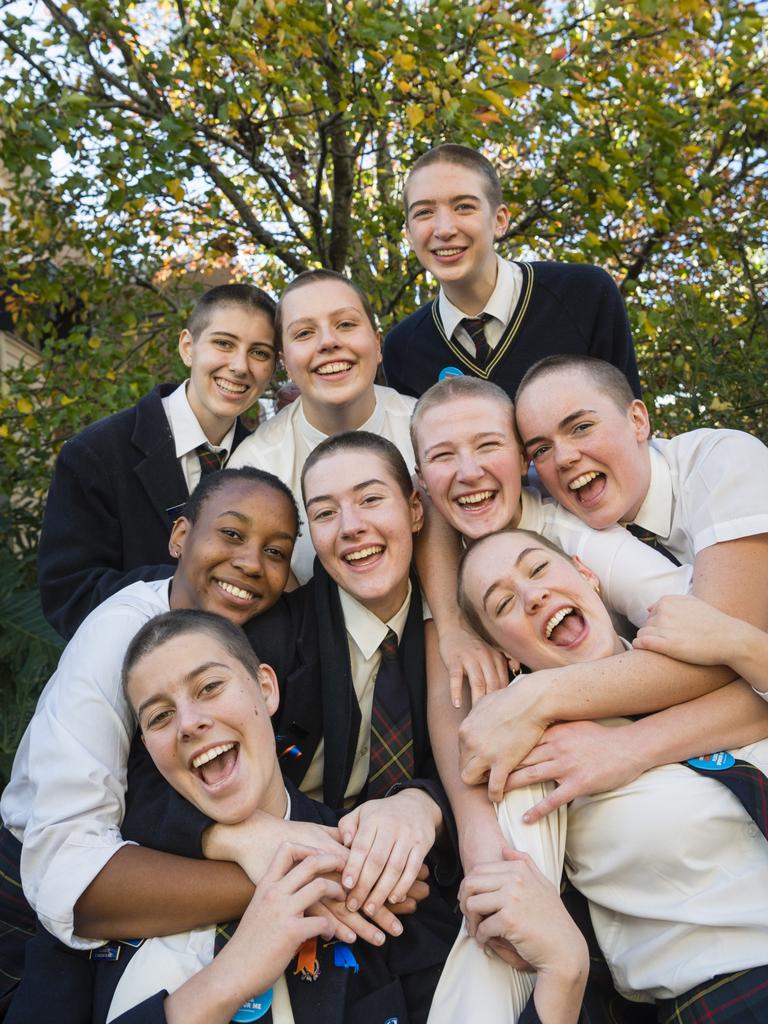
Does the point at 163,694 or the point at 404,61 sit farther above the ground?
the point at 404,61

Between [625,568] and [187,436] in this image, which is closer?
[625,568]

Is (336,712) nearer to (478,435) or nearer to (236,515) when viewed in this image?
(236,515)

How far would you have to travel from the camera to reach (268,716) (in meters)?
2.34

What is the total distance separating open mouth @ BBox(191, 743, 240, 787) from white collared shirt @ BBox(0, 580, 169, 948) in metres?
0.23

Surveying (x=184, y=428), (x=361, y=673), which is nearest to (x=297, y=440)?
(x=184, y=428)

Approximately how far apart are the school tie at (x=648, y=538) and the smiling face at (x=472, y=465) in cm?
33

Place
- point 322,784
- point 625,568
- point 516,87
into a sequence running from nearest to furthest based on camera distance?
point 625,568 < point 322,784 < point 516,87

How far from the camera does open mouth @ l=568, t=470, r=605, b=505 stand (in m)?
2.68

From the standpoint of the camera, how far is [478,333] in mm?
3773

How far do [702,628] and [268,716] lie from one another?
1056 millimetres

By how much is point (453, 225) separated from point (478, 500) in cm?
144

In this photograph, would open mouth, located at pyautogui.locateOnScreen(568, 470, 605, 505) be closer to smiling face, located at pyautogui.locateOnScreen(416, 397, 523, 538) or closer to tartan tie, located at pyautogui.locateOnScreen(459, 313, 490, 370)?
smiling face, located at pyautogui.locateOnScreen(416, 397, 523, 538)

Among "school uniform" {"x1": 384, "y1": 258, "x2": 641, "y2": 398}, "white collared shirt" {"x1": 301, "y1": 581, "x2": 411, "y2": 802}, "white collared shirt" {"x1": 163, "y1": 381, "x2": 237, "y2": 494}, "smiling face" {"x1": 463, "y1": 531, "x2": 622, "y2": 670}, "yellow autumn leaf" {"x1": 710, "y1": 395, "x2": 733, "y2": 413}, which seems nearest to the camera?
"smiling face" {"x1": 463, "y1": 531, "x2": 622, "y2": 670}

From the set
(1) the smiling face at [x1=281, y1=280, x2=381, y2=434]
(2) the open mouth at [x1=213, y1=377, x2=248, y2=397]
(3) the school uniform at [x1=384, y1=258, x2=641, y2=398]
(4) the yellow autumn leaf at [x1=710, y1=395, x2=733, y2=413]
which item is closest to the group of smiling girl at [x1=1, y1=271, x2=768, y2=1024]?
(1) the smiling face at [x1=281, y1=280, x2=381, y2=434]
